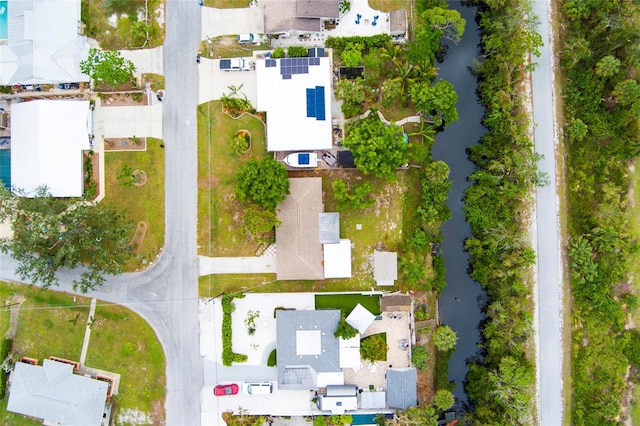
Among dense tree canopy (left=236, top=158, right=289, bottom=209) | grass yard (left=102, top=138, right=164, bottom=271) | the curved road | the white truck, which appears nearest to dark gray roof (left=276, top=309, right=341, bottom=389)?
the curved road

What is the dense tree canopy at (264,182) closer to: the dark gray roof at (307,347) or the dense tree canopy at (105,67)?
the dark gray roof at (307,347)

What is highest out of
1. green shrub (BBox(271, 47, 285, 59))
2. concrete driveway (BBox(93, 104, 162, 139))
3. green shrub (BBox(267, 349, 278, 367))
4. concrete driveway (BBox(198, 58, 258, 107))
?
green shrub (BBox(271, 47, 285, 59))

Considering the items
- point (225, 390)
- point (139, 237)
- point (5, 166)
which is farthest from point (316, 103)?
point (5, 166)

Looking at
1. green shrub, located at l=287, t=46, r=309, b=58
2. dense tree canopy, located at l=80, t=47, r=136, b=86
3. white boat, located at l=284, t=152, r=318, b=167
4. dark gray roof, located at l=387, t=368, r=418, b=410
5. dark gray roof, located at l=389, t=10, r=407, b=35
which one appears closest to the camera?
dense tree canopy, located at l=80, t=47, r=136, b=86

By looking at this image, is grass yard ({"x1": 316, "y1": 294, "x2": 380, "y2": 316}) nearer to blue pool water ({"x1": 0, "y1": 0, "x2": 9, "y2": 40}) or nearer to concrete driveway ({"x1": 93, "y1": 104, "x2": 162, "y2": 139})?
concrete driveway ({"x1": 93, "y1": 104, "x2": 162, "y2": 139})

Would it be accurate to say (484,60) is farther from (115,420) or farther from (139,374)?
(115,420)

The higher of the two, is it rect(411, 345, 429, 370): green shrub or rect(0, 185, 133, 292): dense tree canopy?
rect(0, 185, 133, 292): dense tree canopy

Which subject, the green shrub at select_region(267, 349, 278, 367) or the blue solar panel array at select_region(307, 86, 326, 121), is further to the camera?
the green shrub at select_region(267, 349, 278, 367)
